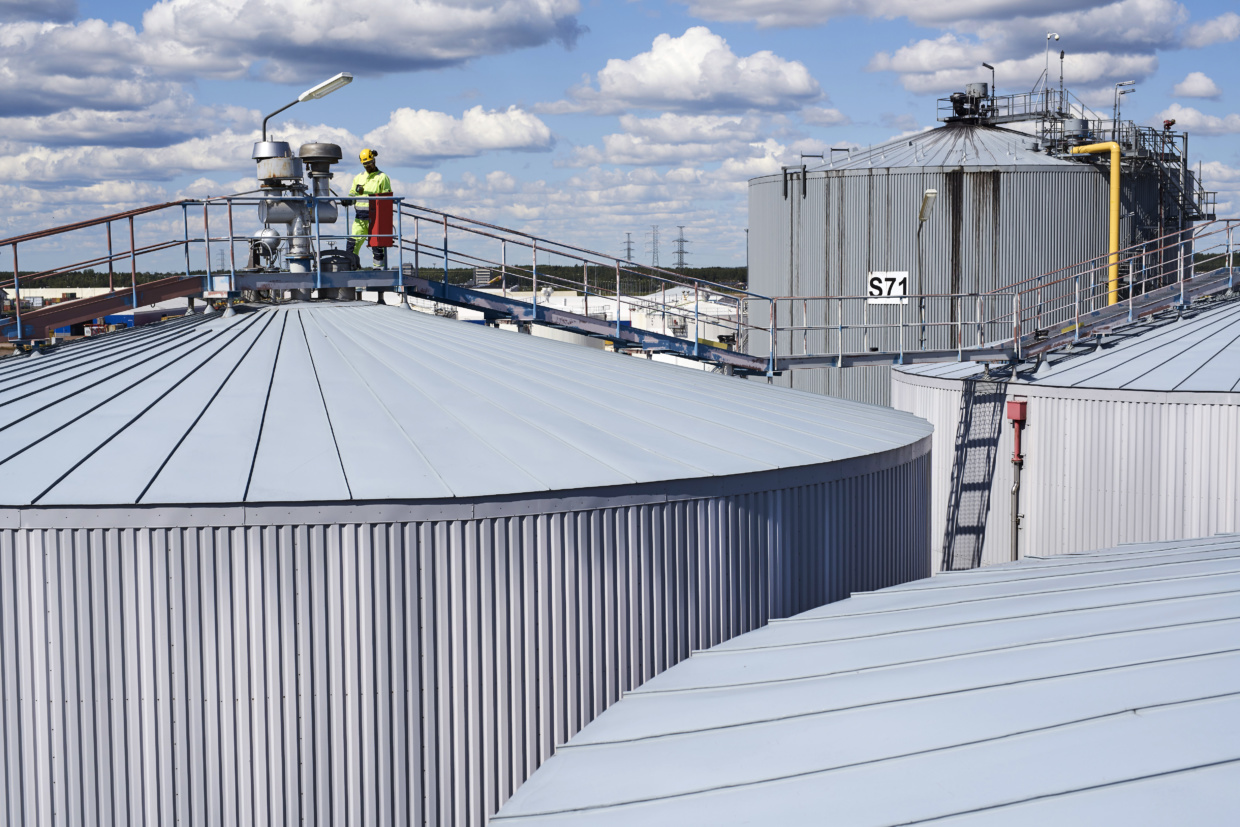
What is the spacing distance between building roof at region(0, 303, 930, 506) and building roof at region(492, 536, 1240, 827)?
2.64 meters

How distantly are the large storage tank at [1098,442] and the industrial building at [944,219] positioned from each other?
8242mm

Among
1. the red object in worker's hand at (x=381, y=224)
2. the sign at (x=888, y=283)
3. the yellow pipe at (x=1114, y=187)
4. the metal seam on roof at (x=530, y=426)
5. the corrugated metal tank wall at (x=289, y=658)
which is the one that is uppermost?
the yellow pipe at (x=1114, y=187)

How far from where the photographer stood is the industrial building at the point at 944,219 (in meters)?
29.7

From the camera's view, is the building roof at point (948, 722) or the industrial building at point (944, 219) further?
the industrial building at point (944, 219)

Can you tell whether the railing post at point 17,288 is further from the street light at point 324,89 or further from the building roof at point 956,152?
the building roof at point 956,152

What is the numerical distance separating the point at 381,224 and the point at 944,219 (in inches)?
741

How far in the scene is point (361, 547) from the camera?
926cm

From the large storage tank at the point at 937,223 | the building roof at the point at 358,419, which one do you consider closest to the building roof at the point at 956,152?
the large storage tank at the point at 937,223

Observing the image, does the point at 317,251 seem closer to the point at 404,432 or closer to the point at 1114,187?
the point at 404,432

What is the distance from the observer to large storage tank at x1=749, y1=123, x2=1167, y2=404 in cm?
2969

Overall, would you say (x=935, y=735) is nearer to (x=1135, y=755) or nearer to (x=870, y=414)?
(x=1135, y=755)

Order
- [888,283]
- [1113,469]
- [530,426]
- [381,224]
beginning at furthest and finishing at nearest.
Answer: [888,283] < [1113,469] < [381,224] < [530,426]

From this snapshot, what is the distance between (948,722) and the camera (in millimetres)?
6508

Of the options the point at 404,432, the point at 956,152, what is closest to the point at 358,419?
the point at 404,432
